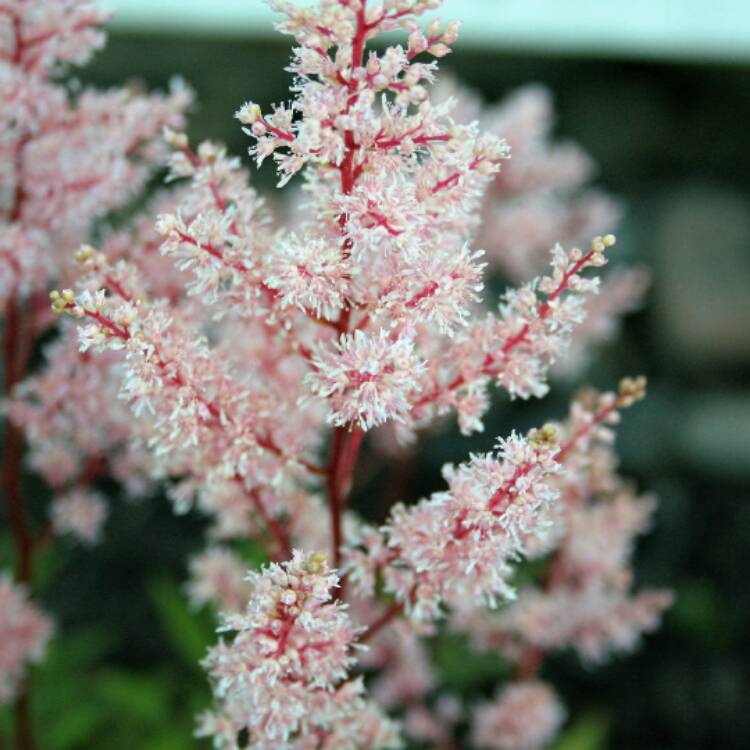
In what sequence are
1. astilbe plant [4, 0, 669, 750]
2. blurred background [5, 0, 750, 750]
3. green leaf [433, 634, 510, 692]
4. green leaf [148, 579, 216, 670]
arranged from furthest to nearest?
blurred background [5, 0, 750, 750] → green leaf [433, 634, 510, 692] → green leaf [148, 579, 216, 670] → astilbe plant [4, 0, 669, 750]

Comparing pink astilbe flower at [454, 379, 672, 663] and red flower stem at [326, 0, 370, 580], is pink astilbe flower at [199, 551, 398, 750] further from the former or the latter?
pink astilbe flower at [454, 379, 672, 663]

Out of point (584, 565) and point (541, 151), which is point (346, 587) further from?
point (541, 151)

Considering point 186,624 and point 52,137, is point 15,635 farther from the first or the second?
point 52,137

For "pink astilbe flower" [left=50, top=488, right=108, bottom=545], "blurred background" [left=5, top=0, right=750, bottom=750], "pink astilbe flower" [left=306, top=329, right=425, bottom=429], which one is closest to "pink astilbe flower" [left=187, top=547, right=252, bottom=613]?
"pink astilbe flower" [left=50, top=488, right=108, bottom=545]

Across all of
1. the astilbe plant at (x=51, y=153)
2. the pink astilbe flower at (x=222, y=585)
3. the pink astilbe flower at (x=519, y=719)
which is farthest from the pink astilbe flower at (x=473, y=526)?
the pink astilbe flower at (x=519, y=719)

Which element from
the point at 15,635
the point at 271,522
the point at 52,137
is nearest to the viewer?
the point at 271,522

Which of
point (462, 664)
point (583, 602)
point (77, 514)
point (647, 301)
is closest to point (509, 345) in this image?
point (583, 602)
